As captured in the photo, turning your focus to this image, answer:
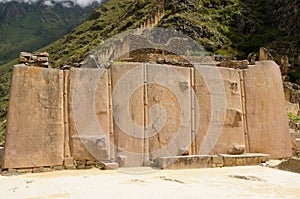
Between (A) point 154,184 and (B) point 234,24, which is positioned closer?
(A) point 154,184

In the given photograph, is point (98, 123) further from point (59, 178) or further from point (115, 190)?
point (115, 190)

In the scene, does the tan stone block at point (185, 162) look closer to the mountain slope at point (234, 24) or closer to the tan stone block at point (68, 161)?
the tan stone block at point (68, 161)

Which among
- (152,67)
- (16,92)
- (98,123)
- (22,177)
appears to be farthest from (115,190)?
(152,67)

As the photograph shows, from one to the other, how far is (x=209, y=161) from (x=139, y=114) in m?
2.36

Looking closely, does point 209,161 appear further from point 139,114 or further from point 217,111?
point 139,114

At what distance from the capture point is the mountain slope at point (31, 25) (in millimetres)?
146625

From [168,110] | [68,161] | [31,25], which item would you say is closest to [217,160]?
[168,110]

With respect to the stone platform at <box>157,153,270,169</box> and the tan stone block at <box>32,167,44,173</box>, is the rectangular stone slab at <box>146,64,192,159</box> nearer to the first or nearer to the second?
the stone platform at <box>157,153,270,169</box>

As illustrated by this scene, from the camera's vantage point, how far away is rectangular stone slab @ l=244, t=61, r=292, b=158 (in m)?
11.4

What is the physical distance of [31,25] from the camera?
171 m

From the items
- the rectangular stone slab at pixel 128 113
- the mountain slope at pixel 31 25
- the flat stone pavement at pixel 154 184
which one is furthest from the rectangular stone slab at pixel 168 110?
the mountain slope at pixel 31 25

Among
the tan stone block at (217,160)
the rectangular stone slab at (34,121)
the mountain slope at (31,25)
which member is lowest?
the tan stone block at (217,160)

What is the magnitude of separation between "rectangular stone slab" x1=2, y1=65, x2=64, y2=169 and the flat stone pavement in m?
0.62

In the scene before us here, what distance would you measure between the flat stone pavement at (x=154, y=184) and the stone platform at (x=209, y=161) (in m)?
0.41
